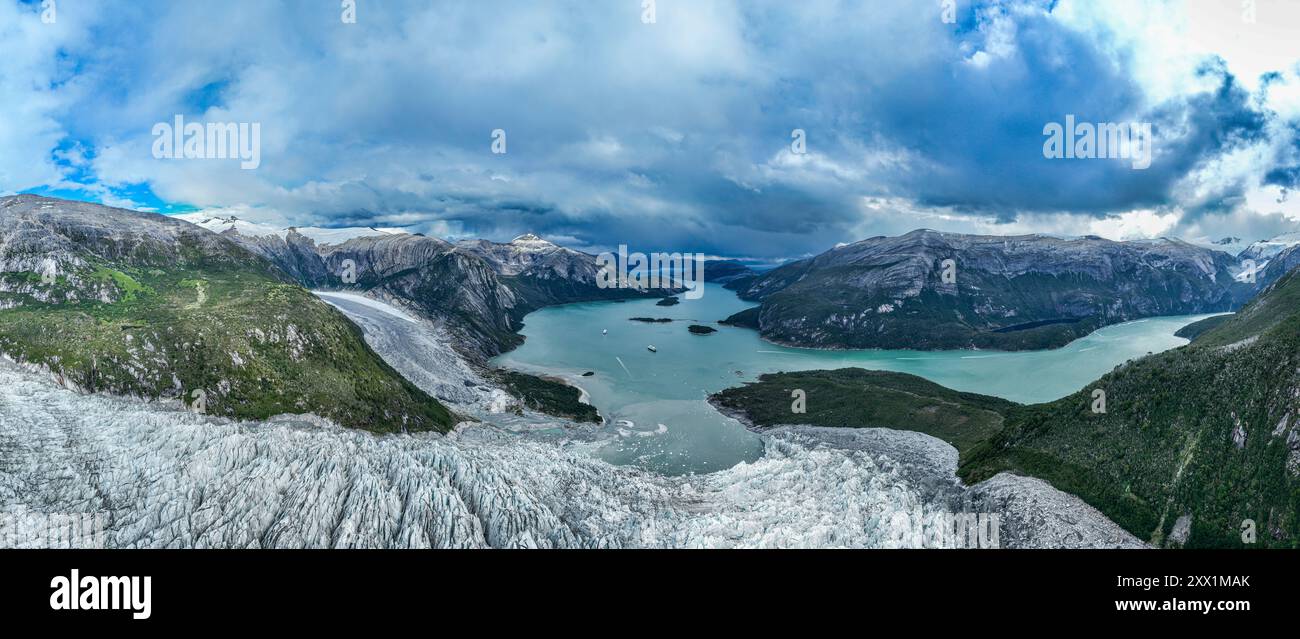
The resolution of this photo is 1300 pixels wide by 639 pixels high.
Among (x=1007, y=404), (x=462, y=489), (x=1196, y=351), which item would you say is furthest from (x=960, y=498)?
(x=1007, y=404)

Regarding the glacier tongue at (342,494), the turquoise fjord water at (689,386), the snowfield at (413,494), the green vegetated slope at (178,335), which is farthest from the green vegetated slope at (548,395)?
the glacier tongue at (342,494)

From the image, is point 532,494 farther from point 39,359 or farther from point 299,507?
point 39,359

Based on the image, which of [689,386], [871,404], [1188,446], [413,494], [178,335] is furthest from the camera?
[689,386]

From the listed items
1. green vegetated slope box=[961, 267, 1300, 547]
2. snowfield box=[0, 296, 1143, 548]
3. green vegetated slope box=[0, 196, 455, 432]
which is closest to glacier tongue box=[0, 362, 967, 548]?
snowfield box=[0, 296, 1143, 548]

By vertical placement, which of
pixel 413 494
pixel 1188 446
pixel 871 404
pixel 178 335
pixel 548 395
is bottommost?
pixel 548 395

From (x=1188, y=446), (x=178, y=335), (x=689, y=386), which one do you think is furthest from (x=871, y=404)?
(x=178, y=335)

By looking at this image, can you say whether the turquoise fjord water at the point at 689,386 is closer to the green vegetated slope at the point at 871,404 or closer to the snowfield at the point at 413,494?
the green vegetated slope at the point at 871,404

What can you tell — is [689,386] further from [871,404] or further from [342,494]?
[342,494]
